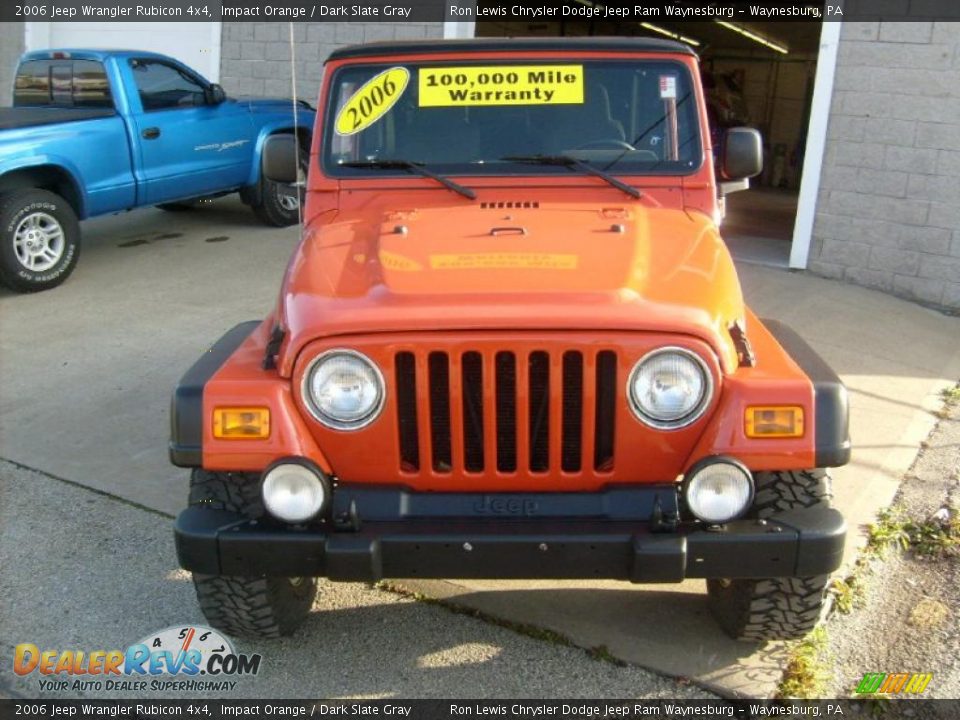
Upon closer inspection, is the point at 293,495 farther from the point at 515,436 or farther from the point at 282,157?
the point at 282,157

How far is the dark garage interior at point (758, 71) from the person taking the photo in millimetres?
16125

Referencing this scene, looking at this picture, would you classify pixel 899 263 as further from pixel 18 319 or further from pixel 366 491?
pixel 18 319

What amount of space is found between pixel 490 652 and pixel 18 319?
511cm

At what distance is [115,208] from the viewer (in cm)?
813

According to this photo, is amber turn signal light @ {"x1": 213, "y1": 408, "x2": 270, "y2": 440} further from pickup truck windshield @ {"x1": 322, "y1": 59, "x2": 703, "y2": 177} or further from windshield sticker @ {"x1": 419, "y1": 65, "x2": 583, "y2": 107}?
windshield sticker @ {"x1": 419, "y1": 65, "x2": 583, "y2": 107}

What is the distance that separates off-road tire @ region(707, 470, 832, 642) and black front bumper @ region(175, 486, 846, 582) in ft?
0.28

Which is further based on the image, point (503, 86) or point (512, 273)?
point (503, 86)

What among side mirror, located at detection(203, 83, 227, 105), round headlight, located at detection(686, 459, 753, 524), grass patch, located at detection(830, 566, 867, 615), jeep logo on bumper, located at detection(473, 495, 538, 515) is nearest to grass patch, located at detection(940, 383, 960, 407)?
grass patch, located at detection(830, 566, 867, 615)

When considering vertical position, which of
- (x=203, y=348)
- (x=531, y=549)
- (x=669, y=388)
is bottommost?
(x=203, y=348)

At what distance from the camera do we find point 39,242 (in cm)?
746

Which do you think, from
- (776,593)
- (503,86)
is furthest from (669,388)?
(503,86)

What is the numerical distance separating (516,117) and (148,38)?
940cm

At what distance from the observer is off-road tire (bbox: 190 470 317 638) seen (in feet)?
9.15

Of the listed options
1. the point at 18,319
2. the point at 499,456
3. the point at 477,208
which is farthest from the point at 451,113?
the point at 18,319
